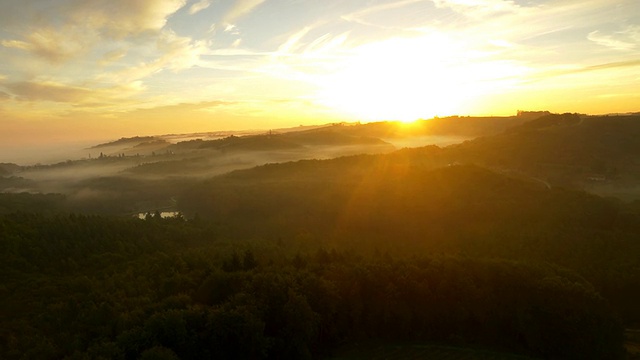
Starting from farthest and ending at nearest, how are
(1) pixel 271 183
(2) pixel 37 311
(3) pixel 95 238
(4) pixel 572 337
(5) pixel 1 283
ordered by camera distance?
(1) pixel 271 183
(3) pixel 95 238
(5) pixel 1 283
(2) pixel 37 311
(4) pixel 572 337

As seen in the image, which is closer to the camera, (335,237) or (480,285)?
(480,285)

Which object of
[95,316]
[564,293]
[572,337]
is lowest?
[572,337]

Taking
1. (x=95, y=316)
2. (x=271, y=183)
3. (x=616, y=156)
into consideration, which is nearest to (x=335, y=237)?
(x=95, y=316)

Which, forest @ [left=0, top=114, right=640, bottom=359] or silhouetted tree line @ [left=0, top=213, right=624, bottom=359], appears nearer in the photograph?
silhouetted tree line @ [left=0, top=213, right=624, bottom=359]

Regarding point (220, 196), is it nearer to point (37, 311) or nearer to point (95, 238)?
point (95, 238)

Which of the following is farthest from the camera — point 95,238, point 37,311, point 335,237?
point 335,237

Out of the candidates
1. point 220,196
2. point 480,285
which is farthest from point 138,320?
point 220,196

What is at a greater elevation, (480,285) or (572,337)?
(480,285)

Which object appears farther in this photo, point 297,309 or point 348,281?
point 348,281

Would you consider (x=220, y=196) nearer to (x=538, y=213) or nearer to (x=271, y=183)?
(x=271, y=183)

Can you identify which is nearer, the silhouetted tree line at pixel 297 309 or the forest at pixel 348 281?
the silhouetted tree line at pixel 297 309
